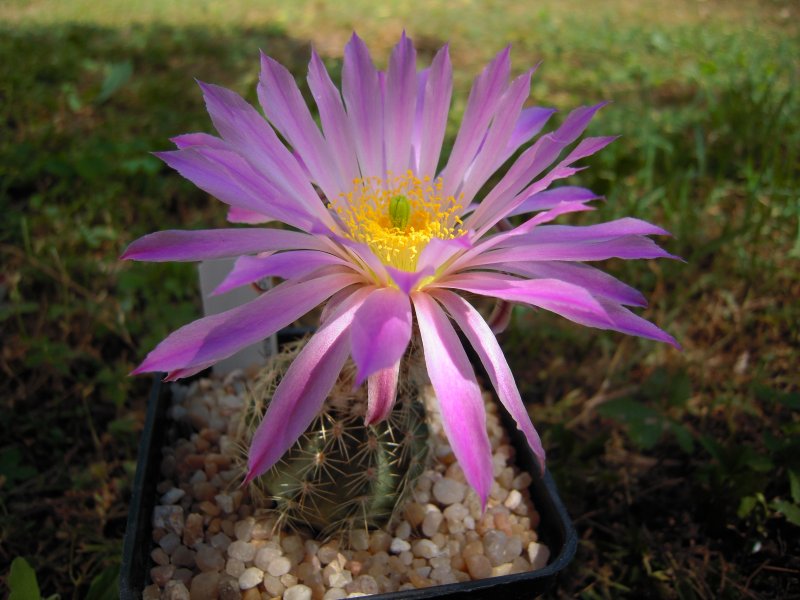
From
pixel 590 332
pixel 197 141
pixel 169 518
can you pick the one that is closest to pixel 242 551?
pixel 169 518

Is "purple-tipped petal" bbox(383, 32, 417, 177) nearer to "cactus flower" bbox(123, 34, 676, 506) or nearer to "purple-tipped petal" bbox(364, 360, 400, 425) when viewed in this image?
"cactus flower" bbox(123, 34, 676, 506)

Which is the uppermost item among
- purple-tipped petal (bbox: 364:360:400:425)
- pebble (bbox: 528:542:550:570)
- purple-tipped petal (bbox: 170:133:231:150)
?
purple-tipped petal (bbox: 170:133:231:150)

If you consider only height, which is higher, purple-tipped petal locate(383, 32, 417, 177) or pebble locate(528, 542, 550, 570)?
purple-tipped petal locate(383, 32, 417, 177)

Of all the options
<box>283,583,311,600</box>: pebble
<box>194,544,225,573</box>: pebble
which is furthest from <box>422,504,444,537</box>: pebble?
<box>194,544,225,573</box>: pebble

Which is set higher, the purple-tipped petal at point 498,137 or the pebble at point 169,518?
the purple-tipped petal at point 498,137

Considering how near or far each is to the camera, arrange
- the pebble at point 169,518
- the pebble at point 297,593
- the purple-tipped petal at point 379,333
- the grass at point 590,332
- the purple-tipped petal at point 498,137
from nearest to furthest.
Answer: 1. the purple-tipped petal at point 379,333
2. the purple-tipped petal at point 498,137
3. the pebble at point 297,593
4. the pebble at point 169,518
5. the grass at point 590,332

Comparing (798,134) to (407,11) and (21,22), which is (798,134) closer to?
(407,11)

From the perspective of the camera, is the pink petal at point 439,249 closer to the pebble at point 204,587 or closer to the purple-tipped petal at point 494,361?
the purple-tipped petal at point 494,361

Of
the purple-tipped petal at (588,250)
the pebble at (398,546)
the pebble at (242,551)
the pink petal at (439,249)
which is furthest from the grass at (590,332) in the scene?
the pink petal at (439,249)
